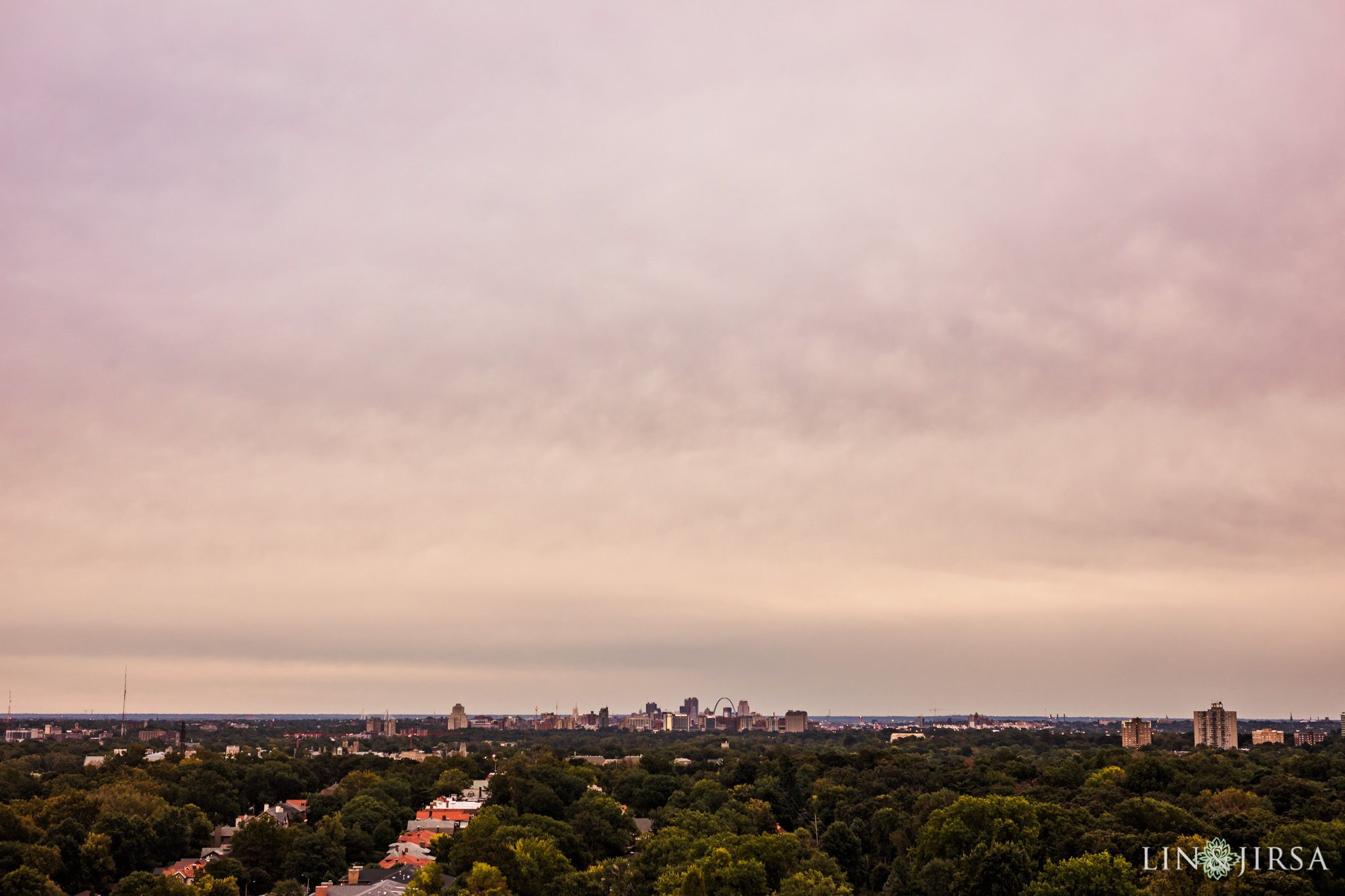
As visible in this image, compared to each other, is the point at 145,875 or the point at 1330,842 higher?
the point at 1330,842

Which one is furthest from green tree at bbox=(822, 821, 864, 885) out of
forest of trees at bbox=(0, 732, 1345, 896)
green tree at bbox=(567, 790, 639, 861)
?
green tree at bbox=(567, 790, 639, 861)

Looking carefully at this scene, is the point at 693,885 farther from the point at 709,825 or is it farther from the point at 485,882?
the point at 709,825

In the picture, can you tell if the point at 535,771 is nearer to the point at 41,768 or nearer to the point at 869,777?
the point at 869,777

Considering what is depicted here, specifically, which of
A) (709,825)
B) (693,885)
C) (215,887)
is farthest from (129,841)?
(693,885)

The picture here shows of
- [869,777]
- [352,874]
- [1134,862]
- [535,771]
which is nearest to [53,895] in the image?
[352,874]

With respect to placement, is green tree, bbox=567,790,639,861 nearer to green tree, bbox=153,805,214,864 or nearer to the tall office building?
green tree, bbox=153,805,214,864
